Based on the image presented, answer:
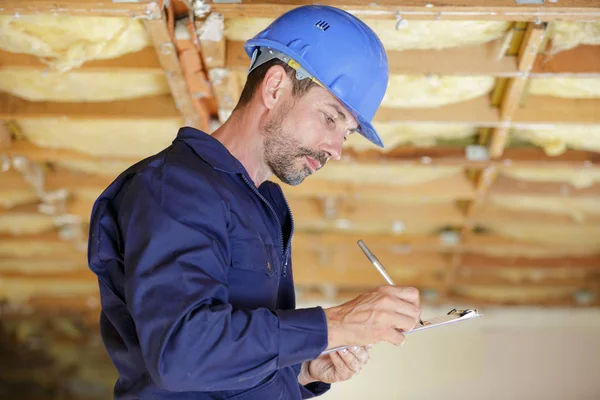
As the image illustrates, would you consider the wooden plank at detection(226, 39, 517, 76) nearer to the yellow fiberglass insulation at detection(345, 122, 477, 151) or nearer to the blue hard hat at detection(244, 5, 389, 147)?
the yellow fiberglass insulation at detection(345, 122, 477, 151)

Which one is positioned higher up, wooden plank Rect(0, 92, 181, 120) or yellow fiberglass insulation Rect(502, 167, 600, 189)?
wooden plank Rect(0, 92, 181, 120)

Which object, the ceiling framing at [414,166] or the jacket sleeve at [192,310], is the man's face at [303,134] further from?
the ceiling framing at [414,166]

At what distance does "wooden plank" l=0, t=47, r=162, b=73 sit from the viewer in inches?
108

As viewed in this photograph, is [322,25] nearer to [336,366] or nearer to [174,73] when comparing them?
[336,366]

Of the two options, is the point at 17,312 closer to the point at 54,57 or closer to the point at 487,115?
the point at 54,57

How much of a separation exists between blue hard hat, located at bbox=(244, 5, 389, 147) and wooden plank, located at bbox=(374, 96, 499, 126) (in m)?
1.44

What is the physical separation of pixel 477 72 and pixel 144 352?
1.95 meters

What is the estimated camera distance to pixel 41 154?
3.54m

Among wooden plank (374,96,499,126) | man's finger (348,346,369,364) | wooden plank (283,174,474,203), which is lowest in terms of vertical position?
wooden plank (283,174,474,203)

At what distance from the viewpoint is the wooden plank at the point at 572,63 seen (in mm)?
2738

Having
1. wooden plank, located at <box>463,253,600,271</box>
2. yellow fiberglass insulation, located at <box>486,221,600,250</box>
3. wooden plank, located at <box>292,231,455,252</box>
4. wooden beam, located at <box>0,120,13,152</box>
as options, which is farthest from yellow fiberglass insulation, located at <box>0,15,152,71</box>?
wooden plank, located at <box>463,253,600,271</box>

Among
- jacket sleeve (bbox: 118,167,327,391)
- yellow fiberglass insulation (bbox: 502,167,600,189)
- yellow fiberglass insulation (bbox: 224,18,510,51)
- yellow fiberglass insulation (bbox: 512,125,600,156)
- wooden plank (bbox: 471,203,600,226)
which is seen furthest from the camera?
wooden plank (bbox: 471,203,600,226)

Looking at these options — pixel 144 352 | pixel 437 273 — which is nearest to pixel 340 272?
pixel 437 273

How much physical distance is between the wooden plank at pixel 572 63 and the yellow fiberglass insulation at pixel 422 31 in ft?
0.67
